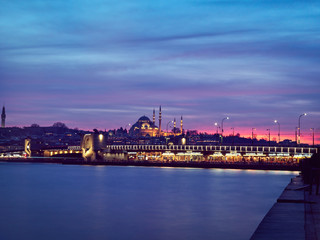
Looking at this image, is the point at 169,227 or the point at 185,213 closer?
the point at 169,227

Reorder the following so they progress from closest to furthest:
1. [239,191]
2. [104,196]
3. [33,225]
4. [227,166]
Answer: [33,225], [104,196], [239,191], [227,166]

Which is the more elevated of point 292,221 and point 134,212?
point 292,221

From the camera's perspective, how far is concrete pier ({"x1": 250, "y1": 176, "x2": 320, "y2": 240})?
2877 centimetres

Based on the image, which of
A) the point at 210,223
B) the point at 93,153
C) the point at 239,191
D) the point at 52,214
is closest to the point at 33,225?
the point at 52,214

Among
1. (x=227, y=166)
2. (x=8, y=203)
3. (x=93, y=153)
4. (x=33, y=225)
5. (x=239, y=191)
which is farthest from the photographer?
(x=93, y=153)

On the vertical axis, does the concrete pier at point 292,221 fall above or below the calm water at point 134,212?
above

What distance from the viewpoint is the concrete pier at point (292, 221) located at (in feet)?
94.4

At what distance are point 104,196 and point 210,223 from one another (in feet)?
94.3

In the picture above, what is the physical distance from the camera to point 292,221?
109 feet

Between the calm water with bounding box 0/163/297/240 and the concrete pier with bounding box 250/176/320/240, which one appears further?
the calm water with bounding box 0/163/297/240

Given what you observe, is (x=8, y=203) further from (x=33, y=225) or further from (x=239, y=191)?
(x=239, y=191)

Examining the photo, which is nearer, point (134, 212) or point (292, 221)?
point (292, 221)

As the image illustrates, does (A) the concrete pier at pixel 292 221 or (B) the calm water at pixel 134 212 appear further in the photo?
(B) the calm water at pixel 134 212

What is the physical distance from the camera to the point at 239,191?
258 ft
